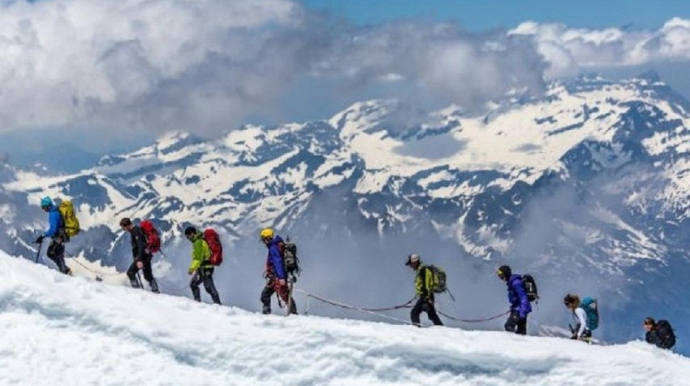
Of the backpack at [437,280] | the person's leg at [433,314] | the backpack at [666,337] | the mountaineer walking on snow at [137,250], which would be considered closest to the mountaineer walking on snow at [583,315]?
the backpack at [666,337]

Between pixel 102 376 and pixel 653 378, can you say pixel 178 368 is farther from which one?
pixel 653 378

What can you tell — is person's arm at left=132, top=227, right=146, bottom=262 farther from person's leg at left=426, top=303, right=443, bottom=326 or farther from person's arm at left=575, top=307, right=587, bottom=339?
person's arm at left=575, top=307, right=587, bottom=339

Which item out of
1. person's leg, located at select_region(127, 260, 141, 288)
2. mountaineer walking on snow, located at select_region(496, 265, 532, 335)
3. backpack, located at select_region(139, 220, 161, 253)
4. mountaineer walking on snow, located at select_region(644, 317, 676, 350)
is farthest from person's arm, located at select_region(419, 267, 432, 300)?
person's leg, located at select_region(127, 260, 141, 288)

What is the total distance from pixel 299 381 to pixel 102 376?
5.95 metres

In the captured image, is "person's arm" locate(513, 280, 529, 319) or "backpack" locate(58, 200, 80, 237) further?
"backpack" locate(58, 200, 80, 237)

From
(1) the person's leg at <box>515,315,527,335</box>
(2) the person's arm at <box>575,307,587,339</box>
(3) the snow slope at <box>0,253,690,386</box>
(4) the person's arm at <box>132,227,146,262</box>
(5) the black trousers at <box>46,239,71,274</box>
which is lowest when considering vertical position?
(3) the snow slope at <box>0,253,690,386</box>

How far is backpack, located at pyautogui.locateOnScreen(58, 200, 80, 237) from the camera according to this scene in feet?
123

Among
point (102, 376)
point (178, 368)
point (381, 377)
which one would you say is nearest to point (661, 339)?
point (381, 377)

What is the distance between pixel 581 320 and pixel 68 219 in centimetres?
1990

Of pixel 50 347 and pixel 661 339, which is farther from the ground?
pixel 661 339

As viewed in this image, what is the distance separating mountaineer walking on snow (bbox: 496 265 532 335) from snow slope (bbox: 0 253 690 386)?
2701 mm

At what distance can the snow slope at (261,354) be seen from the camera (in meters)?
29.5

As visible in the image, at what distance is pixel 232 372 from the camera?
98.5 feet

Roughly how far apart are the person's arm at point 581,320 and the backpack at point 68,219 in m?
19.3
